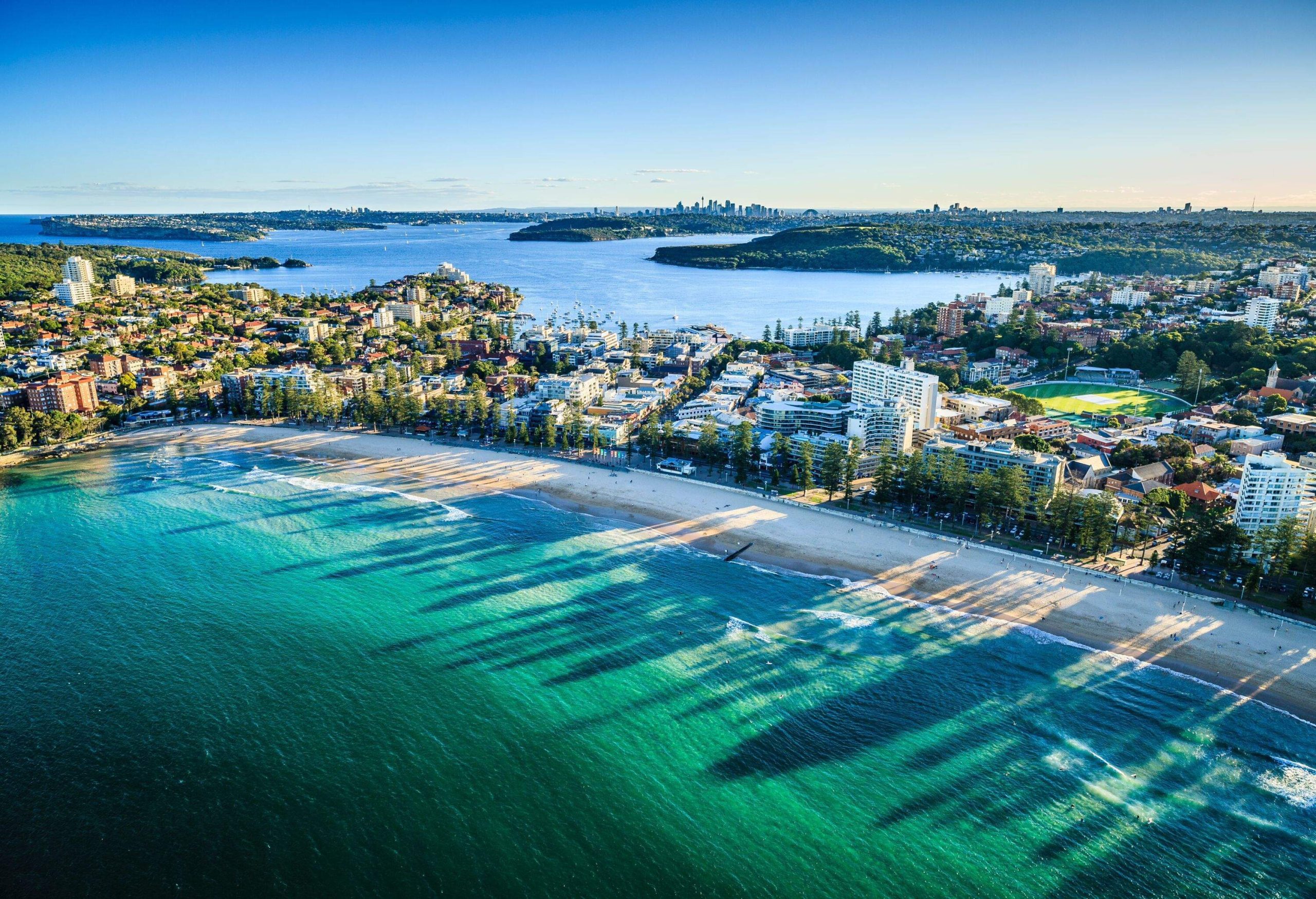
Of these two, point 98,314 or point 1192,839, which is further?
point 98,314

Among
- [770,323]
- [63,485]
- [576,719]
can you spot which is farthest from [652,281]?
[576,719]

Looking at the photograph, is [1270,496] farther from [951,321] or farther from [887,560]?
[951,321]

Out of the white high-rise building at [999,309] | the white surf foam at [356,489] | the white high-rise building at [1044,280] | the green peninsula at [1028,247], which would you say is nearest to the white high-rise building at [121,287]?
the white surf foam at [356,489]

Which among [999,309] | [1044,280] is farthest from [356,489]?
[1044,280]

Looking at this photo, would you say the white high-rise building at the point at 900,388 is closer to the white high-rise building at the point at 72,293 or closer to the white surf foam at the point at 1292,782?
the white surf foam at the point at 1292,782

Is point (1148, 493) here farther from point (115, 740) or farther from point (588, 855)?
point (115, 740)

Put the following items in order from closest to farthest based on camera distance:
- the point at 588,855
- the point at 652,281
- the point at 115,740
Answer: the point at 588,855 → the point at 115,740 → the point at 652,281
